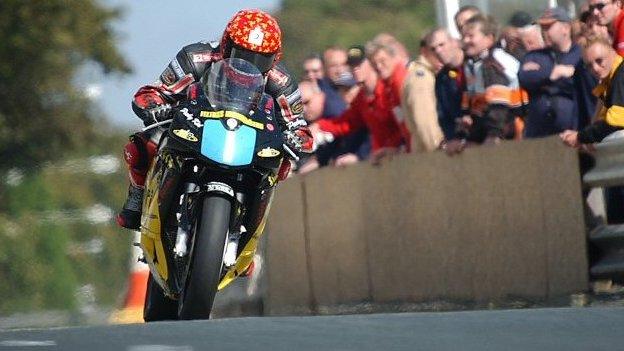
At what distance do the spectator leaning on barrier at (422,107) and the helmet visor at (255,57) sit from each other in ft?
10.2

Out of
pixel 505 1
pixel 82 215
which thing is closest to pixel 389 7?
pixel 82 215

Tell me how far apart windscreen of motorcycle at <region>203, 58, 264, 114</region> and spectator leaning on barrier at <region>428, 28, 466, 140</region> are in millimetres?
2901

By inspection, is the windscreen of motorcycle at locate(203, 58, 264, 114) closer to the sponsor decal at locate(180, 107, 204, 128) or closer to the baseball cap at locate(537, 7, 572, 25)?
the sponsor decal at locate(180, 107, 204, 128)

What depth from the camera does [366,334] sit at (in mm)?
6930

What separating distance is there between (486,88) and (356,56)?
7.74 feet

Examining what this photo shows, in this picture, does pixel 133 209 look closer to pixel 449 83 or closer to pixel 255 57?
pixel 255 57

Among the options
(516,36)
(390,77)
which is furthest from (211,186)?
(390,77)

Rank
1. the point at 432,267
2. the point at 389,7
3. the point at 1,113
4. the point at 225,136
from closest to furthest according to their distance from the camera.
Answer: the point at 225,136
the point at 432,267
the point at 1,113
the point at 389,7

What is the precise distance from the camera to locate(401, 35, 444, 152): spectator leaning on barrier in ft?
48.6

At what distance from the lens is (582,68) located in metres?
12.8

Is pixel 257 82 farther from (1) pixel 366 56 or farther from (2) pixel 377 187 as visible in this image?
(1) pixel 366 56

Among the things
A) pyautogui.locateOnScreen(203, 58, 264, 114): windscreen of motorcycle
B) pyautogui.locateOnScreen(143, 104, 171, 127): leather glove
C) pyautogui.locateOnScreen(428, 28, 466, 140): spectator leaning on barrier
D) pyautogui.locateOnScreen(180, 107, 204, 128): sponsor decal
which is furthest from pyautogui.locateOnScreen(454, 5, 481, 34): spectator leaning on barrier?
pyautogui.locateOnScreen(180, 107, 204, 128): sponsor decal

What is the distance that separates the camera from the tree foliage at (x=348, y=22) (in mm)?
62181

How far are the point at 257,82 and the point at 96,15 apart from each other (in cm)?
2234
